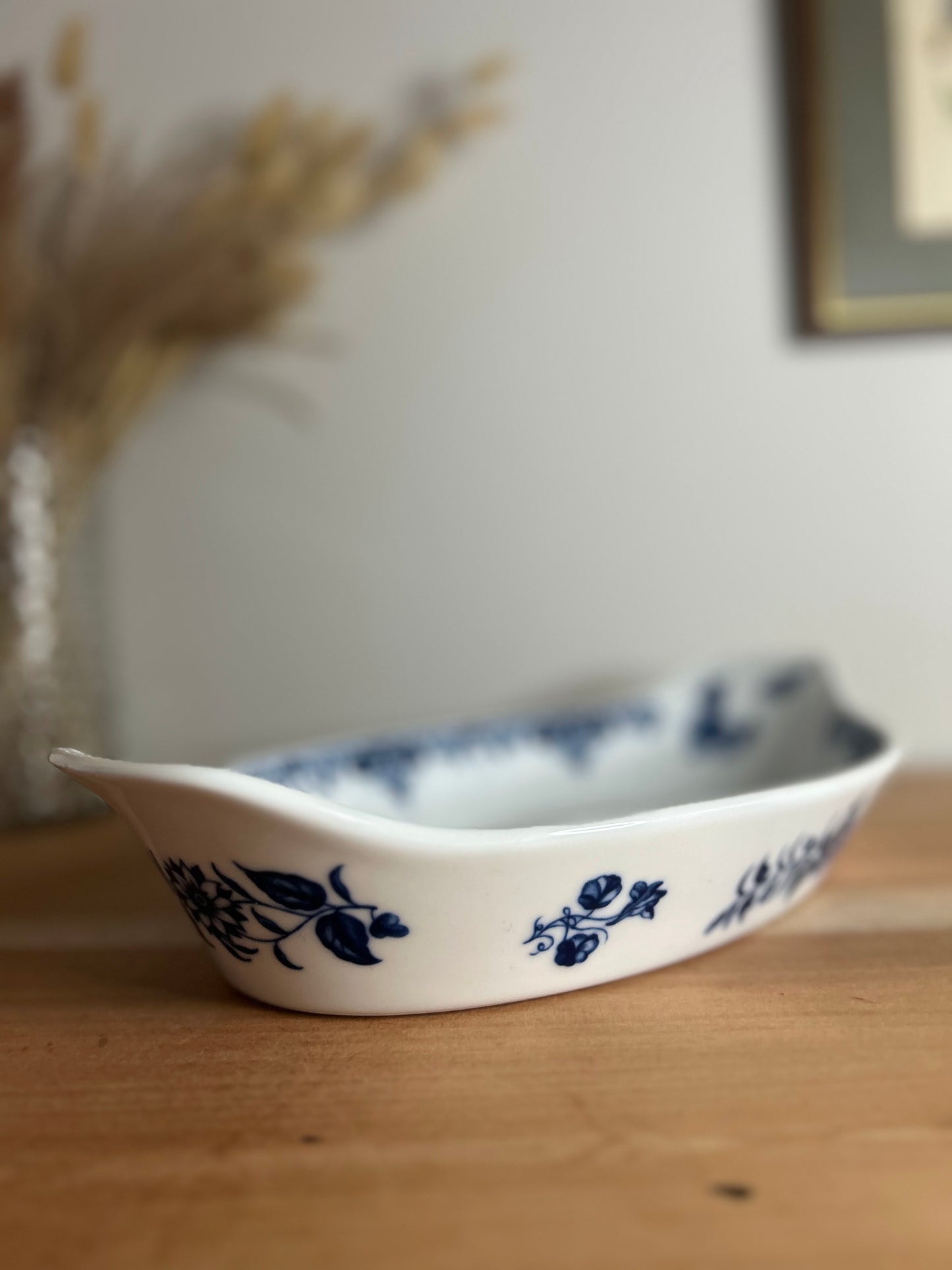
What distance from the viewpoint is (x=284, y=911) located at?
35 cm

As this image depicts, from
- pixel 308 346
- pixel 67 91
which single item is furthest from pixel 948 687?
pixel 67 91

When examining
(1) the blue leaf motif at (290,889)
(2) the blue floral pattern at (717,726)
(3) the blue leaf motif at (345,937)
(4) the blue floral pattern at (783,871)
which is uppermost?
(1) the blue leaf motif at (290,889)

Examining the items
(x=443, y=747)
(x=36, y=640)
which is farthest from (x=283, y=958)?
(x=36, y=640)

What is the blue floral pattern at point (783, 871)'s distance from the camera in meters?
0.42

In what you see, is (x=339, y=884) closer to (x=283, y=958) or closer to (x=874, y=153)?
(x=283, y=958)

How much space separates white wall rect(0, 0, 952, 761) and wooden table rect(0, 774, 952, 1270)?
0.38m

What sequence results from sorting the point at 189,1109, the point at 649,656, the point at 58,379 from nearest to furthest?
the point at 189,1109 → the point at 58,379 → the point at 649,656

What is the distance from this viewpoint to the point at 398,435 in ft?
2.63

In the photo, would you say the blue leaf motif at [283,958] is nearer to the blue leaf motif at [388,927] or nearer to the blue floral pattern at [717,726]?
the blue leaf motif at [388,927]

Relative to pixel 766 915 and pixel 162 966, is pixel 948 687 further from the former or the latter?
pixel 162 966

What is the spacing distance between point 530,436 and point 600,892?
0.50 meters

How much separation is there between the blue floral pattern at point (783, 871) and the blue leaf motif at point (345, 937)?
0.48 ft

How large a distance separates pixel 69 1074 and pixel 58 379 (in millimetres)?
517

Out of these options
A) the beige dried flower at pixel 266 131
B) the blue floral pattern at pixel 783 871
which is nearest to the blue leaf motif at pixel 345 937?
the blue floral pattern at pixel 783 871
